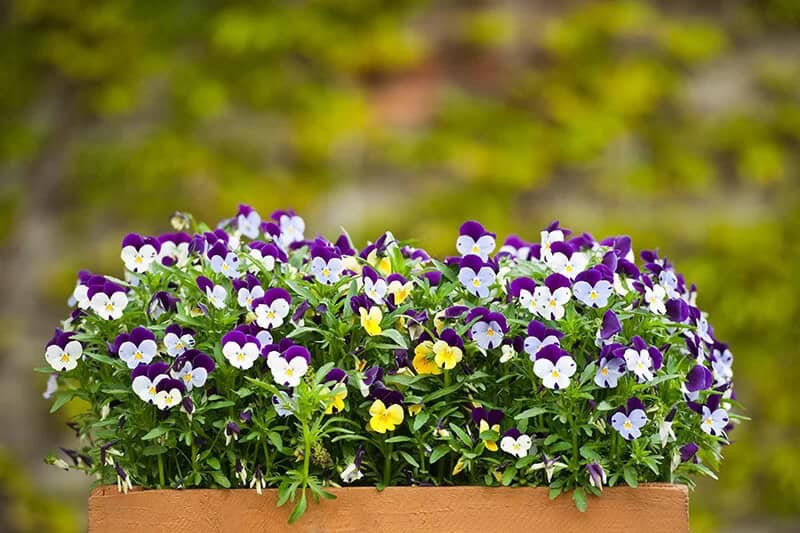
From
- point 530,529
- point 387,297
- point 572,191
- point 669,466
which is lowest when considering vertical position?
point 530,529

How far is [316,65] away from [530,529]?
7.84 ft

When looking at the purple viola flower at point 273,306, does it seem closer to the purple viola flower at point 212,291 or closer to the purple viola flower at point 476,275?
the purple viola flower at point 212,291

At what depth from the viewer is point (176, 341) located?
1170 millimetres

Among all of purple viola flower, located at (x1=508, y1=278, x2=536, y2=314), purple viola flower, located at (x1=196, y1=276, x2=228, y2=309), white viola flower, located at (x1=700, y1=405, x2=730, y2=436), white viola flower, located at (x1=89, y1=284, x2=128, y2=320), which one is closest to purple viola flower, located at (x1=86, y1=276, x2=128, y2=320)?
white viola flower, located at (x1=89, y1=284, x2=128, y2=320)

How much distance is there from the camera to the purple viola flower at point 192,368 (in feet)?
3.76

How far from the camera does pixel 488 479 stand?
1153 mm

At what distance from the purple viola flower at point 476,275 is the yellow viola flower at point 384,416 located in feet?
0.59

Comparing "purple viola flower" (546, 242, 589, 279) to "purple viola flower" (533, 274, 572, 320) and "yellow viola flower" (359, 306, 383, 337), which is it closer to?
"purple viola flower" (533, 274, 572, 320)

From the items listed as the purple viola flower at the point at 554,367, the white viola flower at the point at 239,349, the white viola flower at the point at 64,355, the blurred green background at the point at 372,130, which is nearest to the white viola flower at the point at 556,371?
the purple viola flower at the point at 554,367

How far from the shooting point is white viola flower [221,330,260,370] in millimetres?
1123

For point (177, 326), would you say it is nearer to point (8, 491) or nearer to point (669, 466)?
point (669, 466)

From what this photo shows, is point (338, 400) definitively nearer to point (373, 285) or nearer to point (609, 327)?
point (373, 285)

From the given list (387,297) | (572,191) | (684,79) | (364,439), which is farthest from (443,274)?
(684,79)

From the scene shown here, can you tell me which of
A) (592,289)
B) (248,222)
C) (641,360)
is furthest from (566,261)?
(248,222)
